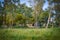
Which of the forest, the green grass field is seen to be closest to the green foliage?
the forest

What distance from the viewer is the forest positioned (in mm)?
2500

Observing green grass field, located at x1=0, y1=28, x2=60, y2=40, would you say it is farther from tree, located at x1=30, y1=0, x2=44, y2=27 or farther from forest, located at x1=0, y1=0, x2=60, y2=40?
tree, located at x1=30, y1=0, x2=44, y2=27

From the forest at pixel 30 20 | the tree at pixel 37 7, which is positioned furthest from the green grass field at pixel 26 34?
the tree at pixel 37 7

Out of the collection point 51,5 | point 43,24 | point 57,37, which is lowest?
point 57,37

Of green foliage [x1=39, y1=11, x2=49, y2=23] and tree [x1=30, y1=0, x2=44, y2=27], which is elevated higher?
tree [x1=30, y1=0, x2=44, y2=27]

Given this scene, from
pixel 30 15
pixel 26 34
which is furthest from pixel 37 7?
pixel 26 34

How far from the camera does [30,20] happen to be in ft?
8.29

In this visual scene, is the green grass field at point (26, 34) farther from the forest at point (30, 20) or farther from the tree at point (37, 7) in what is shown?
the tree at point (37, 7)

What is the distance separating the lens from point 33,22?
2523 millimetres

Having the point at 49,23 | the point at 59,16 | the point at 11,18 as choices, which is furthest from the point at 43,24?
the point at 11,18

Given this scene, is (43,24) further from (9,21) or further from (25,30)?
→ (9,21)

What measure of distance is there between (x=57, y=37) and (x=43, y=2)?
59 centimetres

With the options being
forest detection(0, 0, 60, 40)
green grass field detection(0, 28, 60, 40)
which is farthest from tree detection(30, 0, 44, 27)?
green grass field detection(0, 28, 60, 40)

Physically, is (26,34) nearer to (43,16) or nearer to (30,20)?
(30,20)
